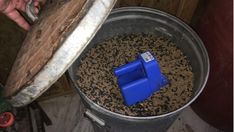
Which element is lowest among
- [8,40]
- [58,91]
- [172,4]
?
[58,91]

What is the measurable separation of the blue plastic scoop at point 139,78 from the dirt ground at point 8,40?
45 cm

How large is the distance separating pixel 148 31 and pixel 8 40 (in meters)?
0.56

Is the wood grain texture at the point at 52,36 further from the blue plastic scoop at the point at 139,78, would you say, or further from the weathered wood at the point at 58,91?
the weathered wood at the point at 58,91

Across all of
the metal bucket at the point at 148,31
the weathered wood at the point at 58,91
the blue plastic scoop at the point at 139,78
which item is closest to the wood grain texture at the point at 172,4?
the metal bucket at the point at 148,31

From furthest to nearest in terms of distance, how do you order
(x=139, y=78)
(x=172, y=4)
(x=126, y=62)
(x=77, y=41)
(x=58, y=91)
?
(x=58, y=91)
(x=172, y=4)
(x=126, y=62)
(x=139, y=78)
(x=77, y=41)

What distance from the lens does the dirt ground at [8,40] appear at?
112 cm

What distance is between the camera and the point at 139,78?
3.18 feet

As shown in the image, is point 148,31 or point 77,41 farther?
point 148,31

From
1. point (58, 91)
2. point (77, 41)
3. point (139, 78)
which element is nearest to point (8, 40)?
point (58, 91)

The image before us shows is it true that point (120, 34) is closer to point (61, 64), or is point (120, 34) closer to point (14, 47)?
point (14, 47)

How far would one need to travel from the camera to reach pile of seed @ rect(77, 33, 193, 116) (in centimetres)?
106

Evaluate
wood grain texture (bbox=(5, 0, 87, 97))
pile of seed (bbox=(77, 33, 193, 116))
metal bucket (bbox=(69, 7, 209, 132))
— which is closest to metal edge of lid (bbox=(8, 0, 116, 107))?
wood grain texture (bbox=(5, 0, 87, 97))

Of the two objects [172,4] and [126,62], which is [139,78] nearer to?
[126,62]

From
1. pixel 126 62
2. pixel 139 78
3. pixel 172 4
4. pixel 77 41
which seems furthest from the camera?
→ pixel 172 4
